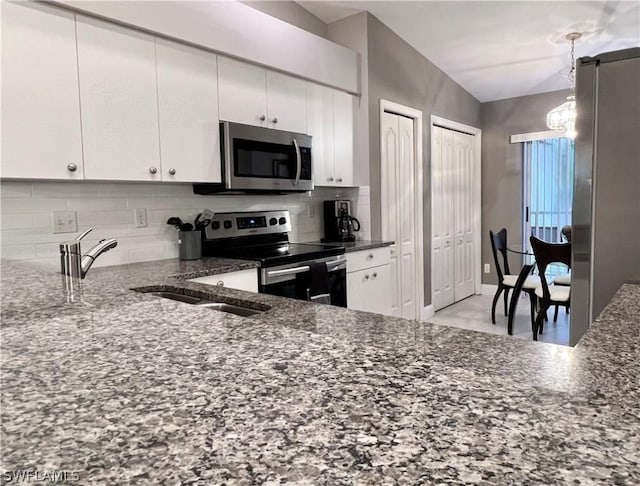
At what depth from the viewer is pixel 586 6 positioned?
3.50m

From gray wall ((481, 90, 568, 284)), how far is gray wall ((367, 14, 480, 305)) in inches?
26.4

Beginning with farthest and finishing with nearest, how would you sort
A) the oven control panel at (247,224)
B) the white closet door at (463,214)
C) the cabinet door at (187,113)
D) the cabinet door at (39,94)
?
the white closet door at (463,214) < the oven control panel at (247,224) < the cabinet door at (187,113) < the cabinet door at (39,94)

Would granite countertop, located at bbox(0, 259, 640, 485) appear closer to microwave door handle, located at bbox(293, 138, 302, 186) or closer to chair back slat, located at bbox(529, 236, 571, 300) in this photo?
microwave door handle, located at bbox(293, 138, 302, 186)

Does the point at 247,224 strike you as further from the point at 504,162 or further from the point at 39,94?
the point at 504,162

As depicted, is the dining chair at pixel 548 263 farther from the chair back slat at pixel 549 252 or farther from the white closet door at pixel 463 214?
the white closet door at pixel 463 214

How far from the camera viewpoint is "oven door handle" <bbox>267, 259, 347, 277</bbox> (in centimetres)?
263

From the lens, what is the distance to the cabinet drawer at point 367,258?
10.7 feet

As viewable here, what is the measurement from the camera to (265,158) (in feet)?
9.58

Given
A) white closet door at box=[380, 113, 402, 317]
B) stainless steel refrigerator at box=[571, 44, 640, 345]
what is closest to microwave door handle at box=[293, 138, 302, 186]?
white closet door at box=[380, 113, 402, 317]

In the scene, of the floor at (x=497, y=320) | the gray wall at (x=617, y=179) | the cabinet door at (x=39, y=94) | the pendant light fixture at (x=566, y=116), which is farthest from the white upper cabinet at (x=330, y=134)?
the gray wall at (x=617, y=179)

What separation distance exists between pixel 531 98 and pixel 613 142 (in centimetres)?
436

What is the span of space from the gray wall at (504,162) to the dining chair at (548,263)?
202 centimetres

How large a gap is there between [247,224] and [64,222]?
3.92 ft

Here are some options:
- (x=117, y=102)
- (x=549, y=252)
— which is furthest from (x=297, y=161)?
(x=549, y=252)
